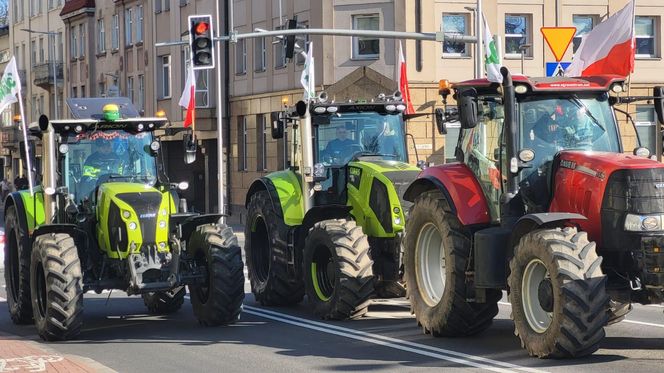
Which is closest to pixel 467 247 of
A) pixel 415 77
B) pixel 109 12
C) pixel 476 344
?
pixel 476 344

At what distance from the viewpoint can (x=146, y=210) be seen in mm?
15391

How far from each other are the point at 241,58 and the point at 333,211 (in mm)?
34053

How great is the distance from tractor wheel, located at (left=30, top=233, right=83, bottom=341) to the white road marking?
2.61m

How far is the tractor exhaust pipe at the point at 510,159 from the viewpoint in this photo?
12.8 m

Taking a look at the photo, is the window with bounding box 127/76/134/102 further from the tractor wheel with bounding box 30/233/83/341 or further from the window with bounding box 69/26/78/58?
the tractor wheel with bounding box 30/233/83/341

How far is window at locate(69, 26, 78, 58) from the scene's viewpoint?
7000 centimetres

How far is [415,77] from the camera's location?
137 ft

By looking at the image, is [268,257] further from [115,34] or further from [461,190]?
[115,34]

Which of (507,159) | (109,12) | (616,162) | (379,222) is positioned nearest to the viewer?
(616,162)

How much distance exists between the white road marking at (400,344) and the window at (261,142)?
1222 inches

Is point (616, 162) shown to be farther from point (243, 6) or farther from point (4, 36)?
point (4, 36)

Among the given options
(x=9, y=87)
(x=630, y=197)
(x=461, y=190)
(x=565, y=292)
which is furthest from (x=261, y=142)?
(x=565, y=292)

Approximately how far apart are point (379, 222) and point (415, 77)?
25.7m

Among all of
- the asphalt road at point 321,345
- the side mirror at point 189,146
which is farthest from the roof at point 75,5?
the side mirror at point 189,146
